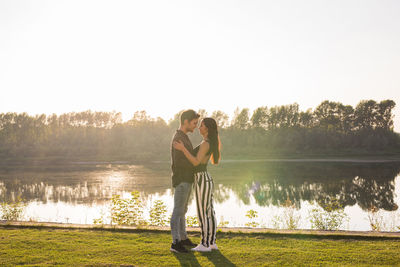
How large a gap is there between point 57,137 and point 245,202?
86869 mm

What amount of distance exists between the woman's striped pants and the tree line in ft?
237

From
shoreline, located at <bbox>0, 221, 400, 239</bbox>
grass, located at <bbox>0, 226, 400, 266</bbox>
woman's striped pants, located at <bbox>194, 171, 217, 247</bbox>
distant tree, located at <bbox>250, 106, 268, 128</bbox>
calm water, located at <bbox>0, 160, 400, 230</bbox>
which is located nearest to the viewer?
grass, located at <bbox>0, 226, 400, 266</bbox>

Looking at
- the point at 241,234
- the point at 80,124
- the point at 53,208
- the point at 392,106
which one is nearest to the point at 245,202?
the point at 53,208

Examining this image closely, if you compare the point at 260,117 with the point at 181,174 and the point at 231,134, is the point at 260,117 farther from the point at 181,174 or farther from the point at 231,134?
the point at 181,174

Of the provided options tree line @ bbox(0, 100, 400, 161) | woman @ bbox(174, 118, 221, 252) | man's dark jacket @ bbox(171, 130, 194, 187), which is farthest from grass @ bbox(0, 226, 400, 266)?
tree line @ bbox(0, 100, 400, 161)

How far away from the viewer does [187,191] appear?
532 centimetres

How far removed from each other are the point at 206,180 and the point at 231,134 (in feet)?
285

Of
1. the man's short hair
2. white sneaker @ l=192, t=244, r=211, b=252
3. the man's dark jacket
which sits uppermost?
the man's short hair

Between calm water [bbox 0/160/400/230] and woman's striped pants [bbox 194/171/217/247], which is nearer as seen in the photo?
woman's striped pants [bbox 194/171/217/247]

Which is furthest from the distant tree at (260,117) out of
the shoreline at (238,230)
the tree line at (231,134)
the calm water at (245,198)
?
the shoreline at (238,230)

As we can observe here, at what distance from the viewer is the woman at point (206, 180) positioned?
5.13m

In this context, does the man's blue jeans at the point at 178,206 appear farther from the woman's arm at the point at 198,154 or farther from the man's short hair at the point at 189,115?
the man's short hair at the point at 189,115

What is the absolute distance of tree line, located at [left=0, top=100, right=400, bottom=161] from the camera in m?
81.1

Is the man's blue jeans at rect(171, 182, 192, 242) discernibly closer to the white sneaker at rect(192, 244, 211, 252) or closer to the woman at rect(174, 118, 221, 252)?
the woman at rect(174, 118, 221, 252)
